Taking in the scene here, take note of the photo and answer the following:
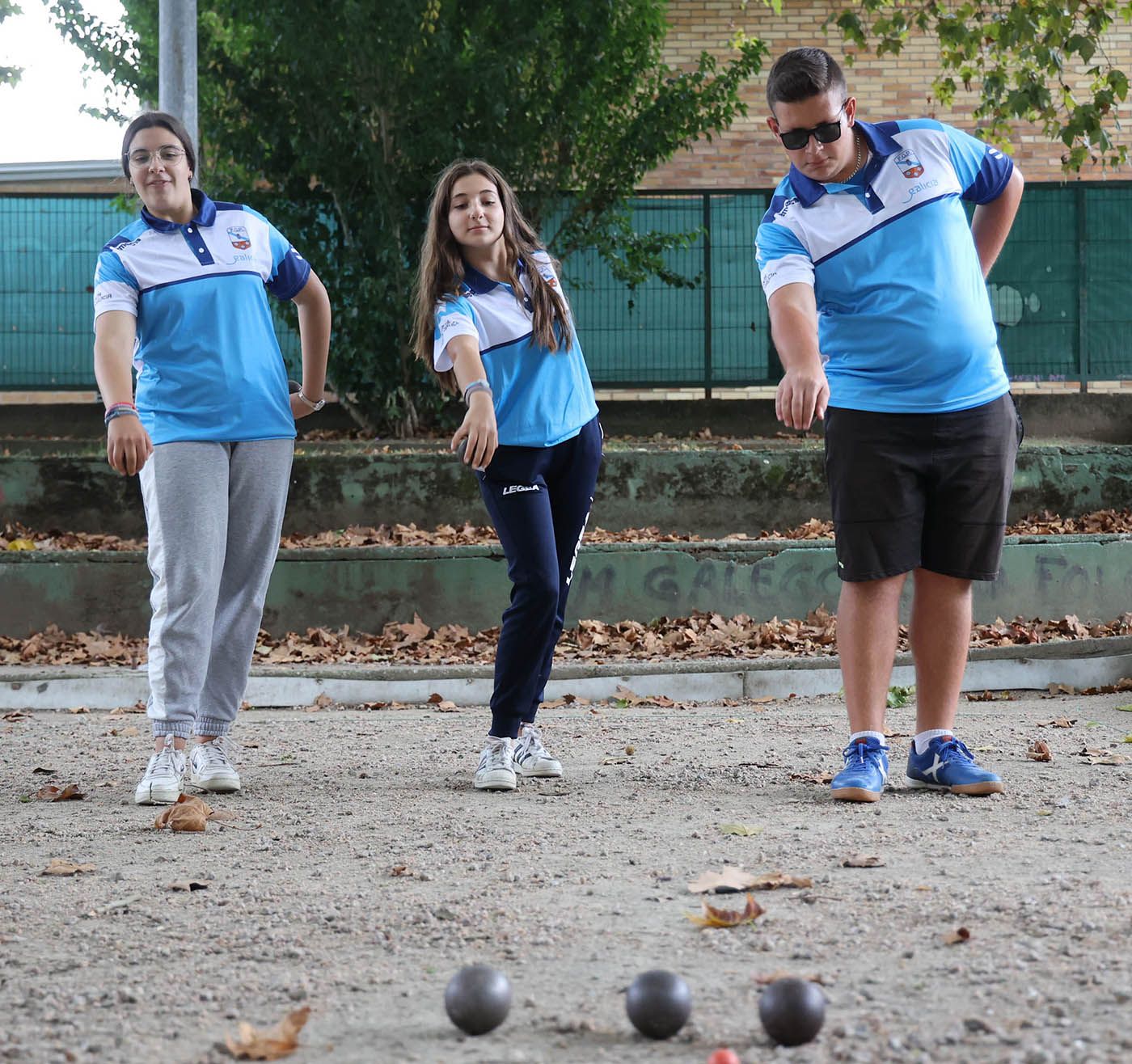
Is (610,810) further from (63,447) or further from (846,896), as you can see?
(63,447)

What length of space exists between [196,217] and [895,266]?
2322 mm

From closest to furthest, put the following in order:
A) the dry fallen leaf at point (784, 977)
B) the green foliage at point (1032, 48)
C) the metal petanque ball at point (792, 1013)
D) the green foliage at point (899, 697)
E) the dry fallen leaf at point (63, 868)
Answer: the metal petanque ball at point (792, 1013) < the dry fallen leaf at point (784, 977) < the dry fallen leaf at point (63, 868) < the green foliage at point (899, 697) < the green foliage at point (1032, 48)

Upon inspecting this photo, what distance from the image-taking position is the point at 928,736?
4645 millimetres

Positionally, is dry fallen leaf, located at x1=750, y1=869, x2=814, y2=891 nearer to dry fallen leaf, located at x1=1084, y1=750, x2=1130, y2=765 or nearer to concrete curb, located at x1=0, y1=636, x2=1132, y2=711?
dry fallen leaf, located at x1=1084, y1=750, x2=1130, y2=765

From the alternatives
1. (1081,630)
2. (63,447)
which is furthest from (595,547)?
(63,447)

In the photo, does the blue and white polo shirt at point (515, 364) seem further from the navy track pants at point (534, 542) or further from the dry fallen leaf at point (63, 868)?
the dry fallen leaf at point (63, 868)

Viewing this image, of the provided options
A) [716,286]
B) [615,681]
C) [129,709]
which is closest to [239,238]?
[129,709]

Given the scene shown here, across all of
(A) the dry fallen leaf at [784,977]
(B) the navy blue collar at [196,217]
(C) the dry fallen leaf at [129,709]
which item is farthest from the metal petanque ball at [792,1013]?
(C) the dry fallen leaf at [129,709]

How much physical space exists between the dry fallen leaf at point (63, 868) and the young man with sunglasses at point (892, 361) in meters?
2.25

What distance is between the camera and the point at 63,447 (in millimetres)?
12617

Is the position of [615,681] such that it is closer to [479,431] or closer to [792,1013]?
[479,431]

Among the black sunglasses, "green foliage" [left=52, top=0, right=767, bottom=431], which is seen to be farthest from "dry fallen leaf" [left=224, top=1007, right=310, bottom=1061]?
"green foliage" [left=52, top=0, right=767, bottom=431]

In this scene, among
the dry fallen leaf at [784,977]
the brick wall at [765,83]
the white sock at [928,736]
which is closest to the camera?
the dry fallen leaf at [784,977]

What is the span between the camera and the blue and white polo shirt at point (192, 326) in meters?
4.68
